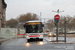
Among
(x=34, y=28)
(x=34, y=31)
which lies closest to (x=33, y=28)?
(x=34, y=28)

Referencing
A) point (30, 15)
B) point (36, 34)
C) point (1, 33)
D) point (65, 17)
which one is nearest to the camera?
→ point (36, 34)

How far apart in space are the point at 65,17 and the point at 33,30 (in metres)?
77.1

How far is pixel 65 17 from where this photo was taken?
97.5m

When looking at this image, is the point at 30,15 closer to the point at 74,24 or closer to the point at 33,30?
the point at 74,24

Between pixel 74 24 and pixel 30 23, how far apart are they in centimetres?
8025

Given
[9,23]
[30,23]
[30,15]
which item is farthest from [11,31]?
[9,23]

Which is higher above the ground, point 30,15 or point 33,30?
point 30,15

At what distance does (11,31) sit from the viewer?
34156 millimetres

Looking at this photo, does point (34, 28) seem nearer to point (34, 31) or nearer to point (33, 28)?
point (33, 28)

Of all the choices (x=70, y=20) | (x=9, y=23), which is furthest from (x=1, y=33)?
(x=70, y=20)

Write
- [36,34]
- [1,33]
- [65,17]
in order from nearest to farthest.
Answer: [36,34] < [1,33] < [65,17]

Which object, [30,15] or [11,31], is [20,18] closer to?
[30,15]

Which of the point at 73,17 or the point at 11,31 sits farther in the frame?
the point at 73,17

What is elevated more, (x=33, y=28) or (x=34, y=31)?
(x=33, y=28)
